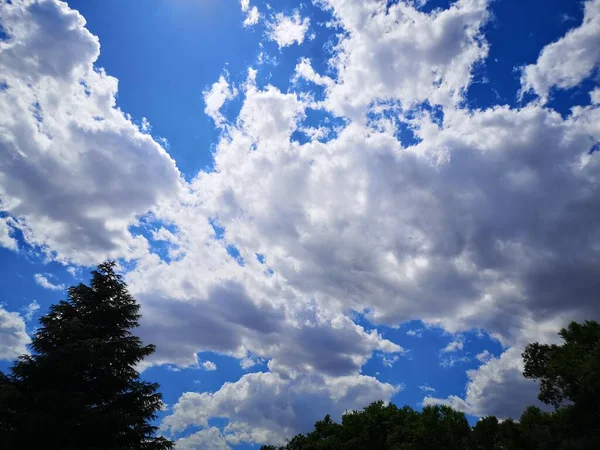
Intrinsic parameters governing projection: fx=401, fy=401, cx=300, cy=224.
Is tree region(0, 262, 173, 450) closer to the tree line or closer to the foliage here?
the tree line

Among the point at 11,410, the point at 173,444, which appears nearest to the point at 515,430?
the point at 173,444

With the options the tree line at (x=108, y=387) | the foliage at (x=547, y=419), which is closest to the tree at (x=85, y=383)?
the tree line at (x=108, y=387)

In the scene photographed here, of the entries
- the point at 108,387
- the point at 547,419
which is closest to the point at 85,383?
the point at 108,387

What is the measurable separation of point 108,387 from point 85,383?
1.24 meters

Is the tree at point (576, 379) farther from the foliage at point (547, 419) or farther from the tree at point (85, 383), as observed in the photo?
the tree at point (85, 383)

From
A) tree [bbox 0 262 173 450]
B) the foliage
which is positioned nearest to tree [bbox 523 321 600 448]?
the foliage

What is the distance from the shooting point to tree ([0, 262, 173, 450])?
19656 millimetres

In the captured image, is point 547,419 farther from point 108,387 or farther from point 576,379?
point 108,387

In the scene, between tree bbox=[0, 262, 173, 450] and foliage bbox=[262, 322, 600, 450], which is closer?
tree bbox=[0, 262, 173, 450]

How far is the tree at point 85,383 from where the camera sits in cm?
1966

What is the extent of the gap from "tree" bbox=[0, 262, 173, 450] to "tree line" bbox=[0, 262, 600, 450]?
47 mm

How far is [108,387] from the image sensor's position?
22.6 metres

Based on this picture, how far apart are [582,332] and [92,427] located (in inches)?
1134

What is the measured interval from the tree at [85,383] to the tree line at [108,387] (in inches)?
1.9
